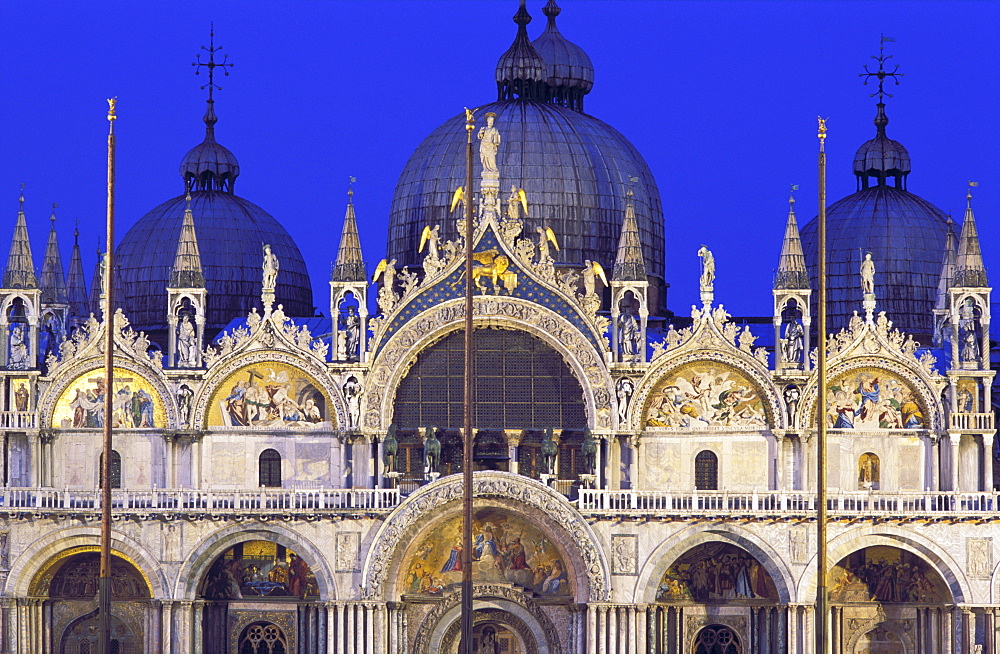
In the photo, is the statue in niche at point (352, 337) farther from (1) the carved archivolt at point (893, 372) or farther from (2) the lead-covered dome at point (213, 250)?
(1) the carved archivolt at point (893, 372)

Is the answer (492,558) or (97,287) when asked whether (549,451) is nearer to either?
(492,558)

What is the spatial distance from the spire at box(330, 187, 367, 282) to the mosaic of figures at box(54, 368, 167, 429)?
6.57 metres

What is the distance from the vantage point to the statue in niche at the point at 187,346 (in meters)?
68.5

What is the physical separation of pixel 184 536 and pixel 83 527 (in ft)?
9.50

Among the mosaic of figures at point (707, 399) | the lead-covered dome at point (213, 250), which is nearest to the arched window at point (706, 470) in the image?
the mosaic of figures at point (707, 399)

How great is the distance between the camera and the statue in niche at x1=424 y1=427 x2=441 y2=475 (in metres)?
66.8

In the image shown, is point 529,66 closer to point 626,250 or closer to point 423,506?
point 626,250

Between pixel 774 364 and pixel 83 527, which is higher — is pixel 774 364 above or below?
above

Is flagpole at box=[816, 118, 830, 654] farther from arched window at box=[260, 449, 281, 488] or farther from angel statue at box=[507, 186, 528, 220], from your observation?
arched window at box=[260, 449, 281, 488]

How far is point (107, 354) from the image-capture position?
196 ft

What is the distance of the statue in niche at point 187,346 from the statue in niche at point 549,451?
34.4 ft

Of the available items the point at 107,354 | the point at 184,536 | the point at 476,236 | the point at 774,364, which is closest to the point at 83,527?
the point at 184,536

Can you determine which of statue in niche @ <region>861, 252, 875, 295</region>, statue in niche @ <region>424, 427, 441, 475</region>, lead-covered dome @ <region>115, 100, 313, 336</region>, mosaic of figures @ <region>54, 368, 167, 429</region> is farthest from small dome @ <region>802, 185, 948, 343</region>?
mosaic of figures @ <region>54, 368, 167, 429</region>

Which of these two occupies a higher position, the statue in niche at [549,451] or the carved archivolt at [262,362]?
the carved archivolt at [262,362]
